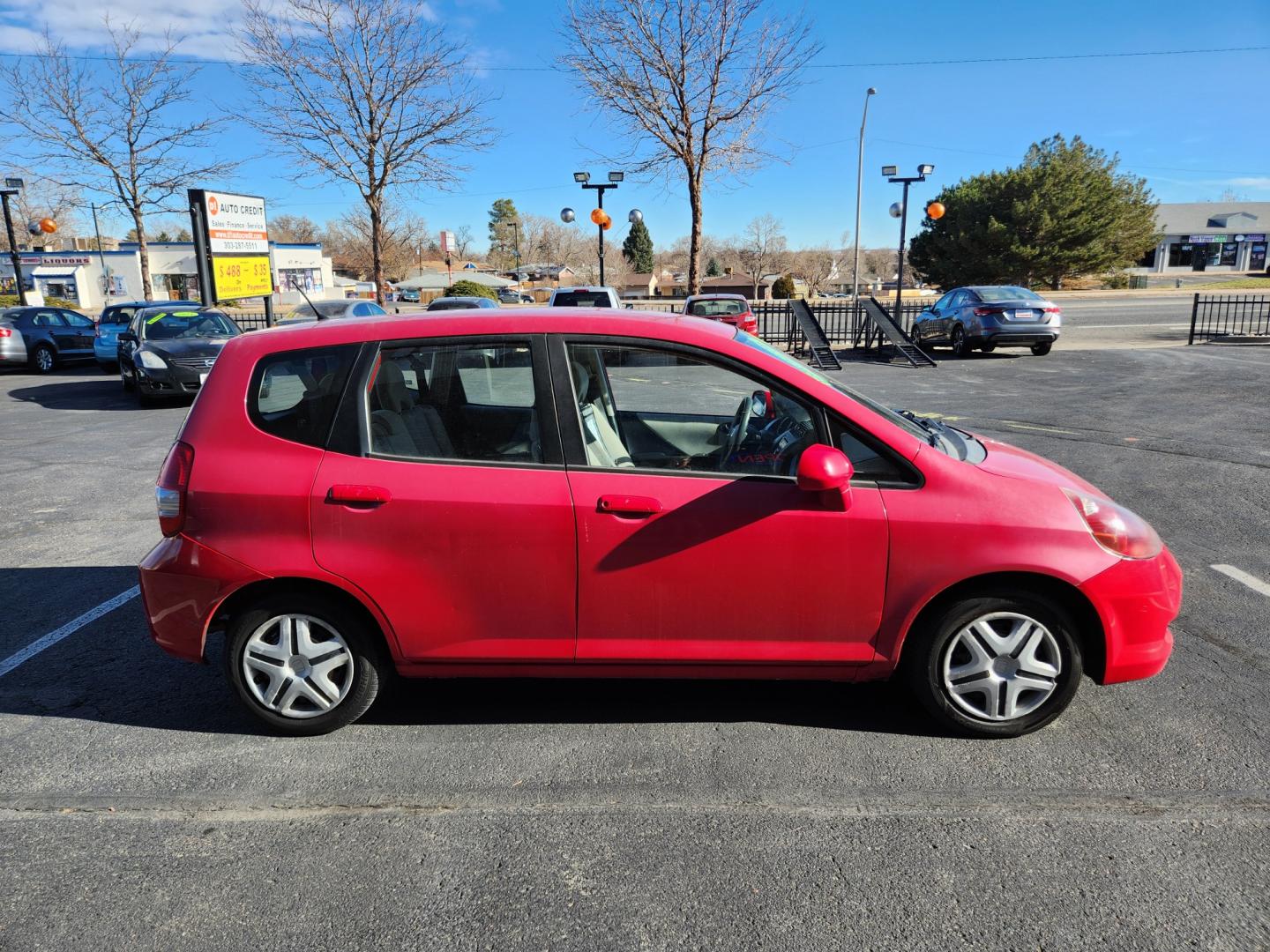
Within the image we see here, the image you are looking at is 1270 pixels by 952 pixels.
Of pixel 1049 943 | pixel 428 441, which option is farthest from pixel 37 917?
pixel 1049 943

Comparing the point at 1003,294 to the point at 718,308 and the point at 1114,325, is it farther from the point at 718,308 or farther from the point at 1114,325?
the point at 1114,325

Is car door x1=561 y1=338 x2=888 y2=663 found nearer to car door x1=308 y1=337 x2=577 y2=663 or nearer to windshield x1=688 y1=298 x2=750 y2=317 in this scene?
car door x1=308 y1=337 x2=577 y2=663

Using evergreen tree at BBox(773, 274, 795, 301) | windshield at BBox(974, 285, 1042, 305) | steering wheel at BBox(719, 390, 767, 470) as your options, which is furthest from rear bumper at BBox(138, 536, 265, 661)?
evergreen tree at BBox(773, 274, 795, 301)

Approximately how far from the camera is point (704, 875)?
2590 mm

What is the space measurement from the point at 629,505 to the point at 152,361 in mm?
13308

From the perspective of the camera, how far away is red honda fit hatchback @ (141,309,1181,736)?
124 inches

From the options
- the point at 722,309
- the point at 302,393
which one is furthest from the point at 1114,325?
the point at 302,393

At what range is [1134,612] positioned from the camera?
3.22 meters

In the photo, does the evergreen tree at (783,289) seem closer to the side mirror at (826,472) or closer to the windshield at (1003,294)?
the windshield at (1003,294)

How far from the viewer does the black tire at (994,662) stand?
10.5ft

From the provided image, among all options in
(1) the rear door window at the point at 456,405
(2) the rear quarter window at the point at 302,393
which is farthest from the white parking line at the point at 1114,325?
(2) the rear quarter window at the point at 302,393

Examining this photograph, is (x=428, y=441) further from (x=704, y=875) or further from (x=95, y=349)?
(x=95, y=349)

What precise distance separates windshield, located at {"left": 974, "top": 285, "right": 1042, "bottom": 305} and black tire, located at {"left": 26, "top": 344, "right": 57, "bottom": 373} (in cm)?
2158

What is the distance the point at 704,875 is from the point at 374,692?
1.54 meters
